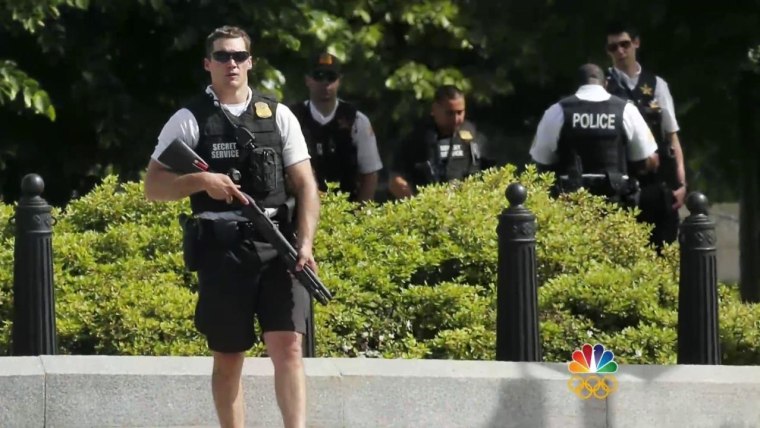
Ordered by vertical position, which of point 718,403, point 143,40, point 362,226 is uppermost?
point 143,40

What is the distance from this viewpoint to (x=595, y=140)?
10.6m

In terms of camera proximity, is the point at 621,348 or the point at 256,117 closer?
the point at 256,117

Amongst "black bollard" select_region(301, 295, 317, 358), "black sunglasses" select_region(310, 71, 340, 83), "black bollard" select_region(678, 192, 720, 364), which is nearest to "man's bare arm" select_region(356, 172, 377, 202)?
"black sunglasses" select_region(310, 71, 340, 83)

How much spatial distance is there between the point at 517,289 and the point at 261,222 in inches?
73.7

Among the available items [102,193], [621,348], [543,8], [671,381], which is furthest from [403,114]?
[671,381]

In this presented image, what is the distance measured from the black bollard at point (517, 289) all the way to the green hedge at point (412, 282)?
30 centimetres

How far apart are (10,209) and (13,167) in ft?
8.02

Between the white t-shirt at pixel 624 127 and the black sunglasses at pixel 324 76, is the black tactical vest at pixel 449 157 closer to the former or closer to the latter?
the white t-shirt at pixel 624 127

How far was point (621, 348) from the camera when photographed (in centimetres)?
862

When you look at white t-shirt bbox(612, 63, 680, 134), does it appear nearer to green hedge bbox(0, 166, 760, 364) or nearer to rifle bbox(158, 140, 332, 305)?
green hedge bbox(0, 166, 760, 364)

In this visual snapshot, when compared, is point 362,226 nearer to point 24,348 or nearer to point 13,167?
point 24,348

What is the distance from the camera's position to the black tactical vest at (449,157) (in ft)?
36.2

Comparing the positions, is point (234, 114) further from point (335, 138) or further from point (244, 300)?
point (335, 138)

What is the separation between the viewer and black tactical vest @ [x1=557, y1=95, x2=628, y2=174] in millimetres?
10602
